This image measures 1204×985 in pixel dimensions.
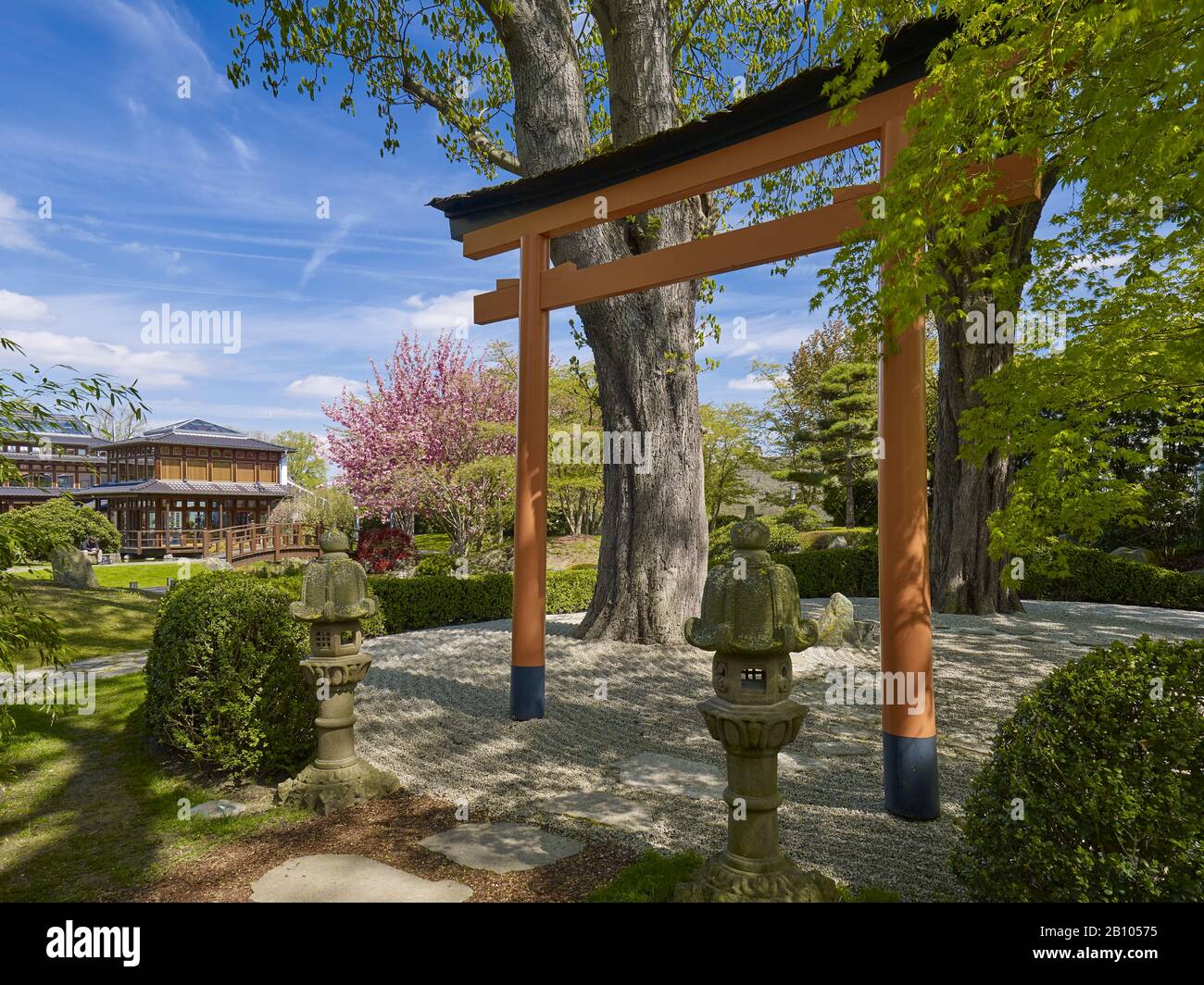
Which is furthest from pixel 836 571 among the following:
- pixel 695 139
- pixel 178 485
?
pixel 178 485

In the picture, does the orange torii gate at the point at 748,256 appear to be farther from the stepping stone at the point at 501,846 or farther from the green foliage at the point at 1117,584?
the green foliage at the point at 1117,584

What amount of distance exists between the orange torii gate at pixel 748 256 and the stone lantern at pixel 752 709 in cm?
150

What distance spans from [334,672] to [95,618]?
9184mm

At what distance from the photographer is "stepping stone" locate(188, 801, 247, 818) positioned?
426cm

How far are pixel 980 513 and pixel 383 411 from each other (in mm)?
17121

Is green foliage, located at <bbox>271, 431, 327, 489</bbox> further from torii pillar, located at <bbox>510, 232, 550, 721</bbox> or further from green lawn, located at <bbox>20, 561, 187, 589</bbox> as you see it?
torii pillar, located at <bbox>510, 232, 550, 721</bbox>

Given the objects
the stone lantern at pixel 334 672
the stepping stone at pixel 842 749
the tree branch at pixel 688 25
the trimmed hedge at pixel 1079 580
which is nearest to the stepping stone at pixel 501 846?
the stone lantern at pixel 334 672

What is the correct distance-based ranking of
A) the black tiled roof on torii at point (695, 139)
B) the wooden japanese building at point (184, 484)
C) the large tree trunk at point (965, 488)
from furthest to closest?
the wooden japanese building at point (184, 484) → the large tree trunk at point (965, 488) → the black tiled roof on torii at point (695, 139)

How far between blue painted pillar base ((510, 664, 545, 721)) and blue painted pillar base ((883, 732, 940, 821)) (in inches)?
129

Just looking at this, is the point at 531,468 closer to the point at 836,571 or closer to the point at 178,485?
the point at 836,571

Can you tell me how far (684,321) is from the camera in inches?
368

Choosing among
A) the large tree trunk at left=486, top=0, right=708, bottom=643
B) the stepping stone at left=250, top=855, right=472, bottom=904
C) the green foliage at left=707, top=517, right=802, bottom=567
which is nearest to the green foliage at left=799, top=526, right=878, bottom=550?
the green foliage at left=707, top=517, right=802, bottom=567

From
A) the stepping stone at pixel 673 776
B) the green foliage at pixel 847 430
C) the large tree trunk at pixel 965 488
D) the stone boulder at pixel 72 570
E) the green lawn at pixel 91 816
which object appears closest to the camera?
the green lawn at pixel 91 816

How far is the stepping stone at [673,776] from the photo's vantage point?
4.59 meters
